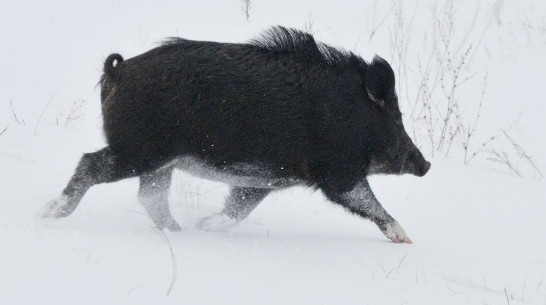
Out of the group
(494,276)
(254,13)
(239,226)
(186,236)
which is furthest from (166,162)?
(254,13)

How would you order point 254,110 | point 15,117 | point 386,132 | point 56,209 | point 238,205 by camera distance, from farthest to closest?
point 15,117 → point 238,205 → point 386,132 → point 254,110 → point 56,209

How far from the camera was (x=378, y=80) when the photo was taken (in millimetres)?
5211

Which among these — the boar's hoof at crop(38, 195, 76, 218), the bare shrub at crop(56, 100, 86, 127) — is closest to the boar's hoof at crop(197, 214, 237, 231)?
the boar's hoof at crop(38, 195, 76, 218)

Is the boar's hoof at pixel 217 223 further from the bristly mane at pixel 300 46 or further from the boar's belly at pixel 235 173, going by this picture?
the bristly mane at pixel 300 46

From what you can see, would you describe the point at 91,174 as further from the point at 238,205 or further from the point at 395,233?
the point at 395,233

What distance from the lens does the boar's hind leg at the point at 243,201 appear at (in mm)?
5496

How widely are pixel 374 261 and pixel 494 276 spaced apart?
66 cm

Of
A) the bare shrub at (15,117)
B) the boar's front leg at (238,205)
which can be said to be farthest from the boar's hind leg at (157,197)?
the bare shrub at (15,117)

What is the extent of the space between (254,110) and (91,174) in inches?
38.9

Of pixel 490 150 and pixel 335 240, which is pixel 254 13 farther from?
pixel 335 240

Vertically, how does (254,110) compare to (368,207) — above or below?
above

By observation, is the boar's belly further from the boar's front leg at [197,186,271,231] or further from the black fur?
the boar's front leg at [197,186,271,231]

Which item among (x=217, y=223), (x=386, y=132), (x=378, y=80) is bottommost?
(x=217, y=223)

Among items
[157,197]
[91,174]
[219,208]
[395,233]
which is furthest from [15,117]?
[395,233]
